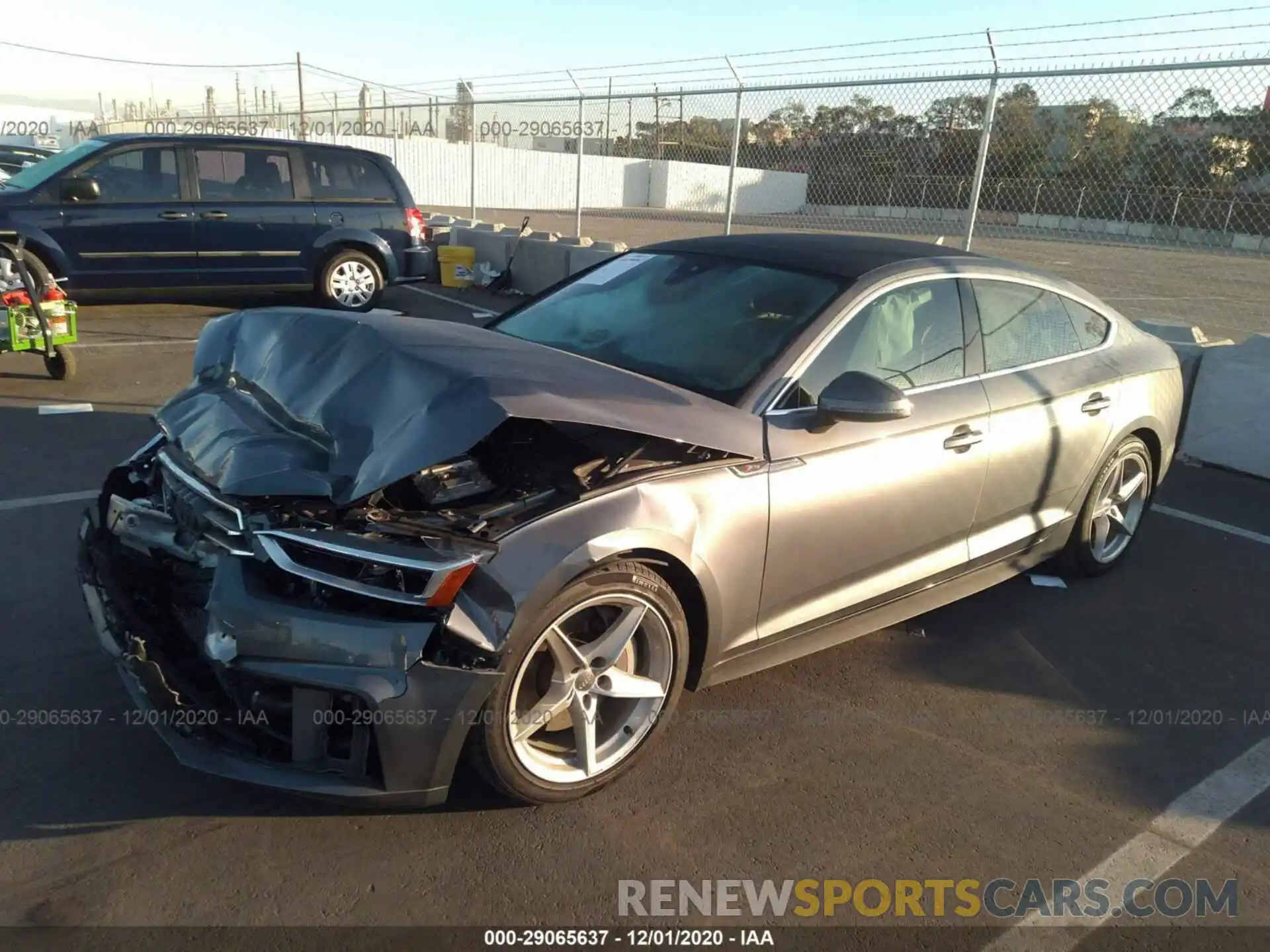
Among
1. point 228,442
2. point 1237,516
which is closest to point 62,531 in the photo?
point 228,442

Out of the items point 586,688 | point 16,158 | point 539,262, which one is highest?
point 16,158

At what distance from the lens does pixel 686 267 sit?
4.08 metres

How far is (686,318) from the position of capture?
149 inches

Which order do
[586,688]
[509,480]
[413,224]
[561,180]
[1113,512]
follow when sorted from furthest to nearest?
[561,180]
[413,224]
[1113,512]
[509,480]
[586,688]

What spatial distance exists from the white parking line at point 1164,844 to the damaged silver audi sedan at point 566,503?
3.71 feet

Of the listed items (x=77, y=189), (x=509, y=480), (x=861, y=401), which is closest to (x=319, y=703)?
(x=509, y=480)

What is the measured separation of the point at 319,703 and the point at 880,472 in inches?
80.5

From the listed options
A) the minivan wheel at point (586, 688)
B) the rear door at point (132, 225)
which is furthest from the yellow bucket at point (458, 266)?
the minivan wheel at point (586, 688)

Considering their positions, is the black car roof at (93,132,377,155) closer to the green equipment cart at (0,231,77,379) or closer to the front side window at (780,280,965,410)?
the green equipment cart at (0,231,77,379)

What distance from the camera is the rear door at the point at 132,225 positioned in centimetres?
936

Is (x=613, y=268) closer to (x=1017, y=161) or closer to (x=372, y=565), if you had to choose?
(x=372, y=565)

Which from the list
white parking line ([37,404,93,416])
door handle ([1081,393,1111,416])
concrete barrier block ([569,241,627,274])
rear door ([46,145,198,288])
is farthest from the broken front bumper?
concrete barrier block ([569,241,627,274])

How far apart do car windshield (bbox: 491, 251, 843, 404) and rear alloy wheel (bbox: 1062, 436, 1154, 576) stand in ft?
6.57

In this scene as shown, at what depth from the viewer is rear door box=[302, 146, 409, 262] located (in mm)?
10648
